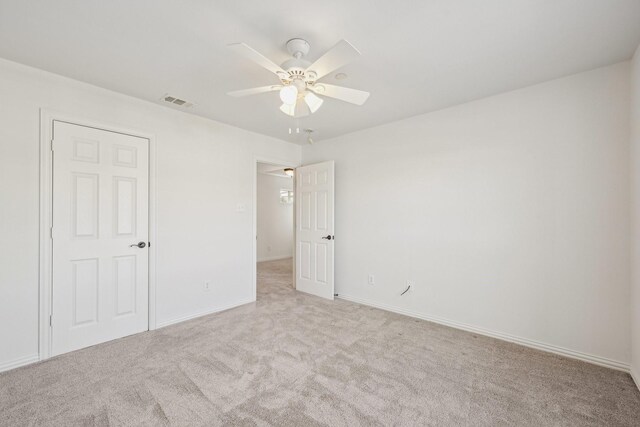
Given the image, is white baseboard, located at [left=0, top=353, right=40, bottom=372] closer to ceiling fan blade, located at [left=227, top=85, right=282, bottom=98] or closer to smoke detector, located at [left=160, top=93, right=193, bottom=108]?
smoke detector, located at [left=160, top=93, right=193, bottom=108]

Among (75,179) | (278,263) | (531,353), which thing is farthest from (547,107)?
(278,263)

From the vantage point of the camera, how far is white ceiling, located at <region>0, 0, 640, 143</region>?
1607mm

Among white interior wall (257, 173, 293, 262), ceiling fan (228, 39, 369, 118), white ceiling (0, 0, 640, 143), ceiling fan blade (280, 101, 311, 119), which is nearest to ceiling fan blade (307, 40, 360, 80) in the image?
ceiling fan (228, 39, 369, 118)

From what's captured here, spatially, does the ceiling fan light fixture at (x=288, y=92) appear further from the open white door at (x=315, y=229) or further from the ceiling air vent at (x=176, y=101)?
the open white door at (x=315, y=229)

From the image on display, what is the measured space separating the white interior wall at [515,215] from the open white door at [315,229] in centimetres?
59

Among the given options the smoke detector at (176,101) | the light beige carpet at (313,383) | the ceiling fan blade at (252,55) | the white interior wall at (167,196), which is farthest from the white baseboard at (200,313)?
the ceiling fan blade at (252,55)

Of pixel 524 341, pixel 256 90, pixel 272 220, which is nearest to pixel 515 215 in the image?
pixel 524 341

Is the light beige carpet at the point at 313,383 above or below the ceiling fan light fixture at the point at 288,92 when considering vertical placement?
below

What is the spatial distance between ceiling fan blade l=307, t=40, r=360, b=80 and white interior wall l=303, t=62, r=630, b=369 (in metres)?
1.93

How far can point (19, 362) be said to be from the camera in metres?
2.20

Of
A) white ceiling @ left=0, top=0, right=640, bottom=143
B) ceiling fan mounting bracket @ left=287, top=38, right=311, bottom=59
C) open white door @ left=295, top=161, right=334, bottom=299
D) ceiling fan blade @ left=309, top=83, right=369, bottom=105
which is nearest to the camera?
white ceiling @ left=0, top=0, right=640, bottom=143

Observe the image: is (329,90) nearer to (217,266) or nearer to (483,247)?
(483,247)

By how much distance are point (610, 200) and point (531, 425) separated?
184 cm

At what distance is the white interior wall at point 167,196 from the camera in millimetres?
2193
